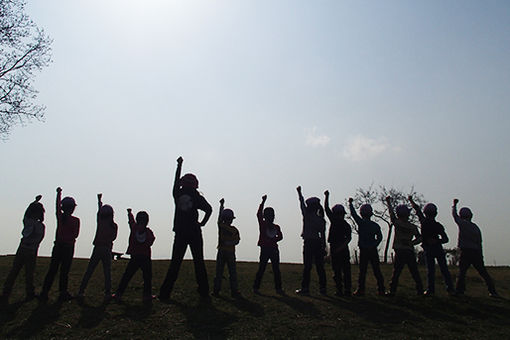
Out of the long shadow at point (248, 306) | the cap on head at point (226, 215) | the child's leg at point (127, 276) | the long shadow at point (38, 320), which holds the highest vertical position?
the cap on head at point (226, 215)

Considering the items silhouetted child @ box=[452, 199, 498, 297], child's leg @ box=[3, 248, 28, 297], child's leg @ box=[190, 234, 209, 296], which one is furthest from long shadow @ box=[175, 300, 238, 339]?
silhouetted child @ box=[452, 199, 498, 297]

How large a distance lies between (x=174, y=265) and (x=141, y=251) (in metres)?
0.97

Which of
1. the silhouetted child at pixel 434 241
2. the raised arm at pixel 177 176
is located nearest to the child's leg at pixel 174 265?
the raised arm at pixel 177 176

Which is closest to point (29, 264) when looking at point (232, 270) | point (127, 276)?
point (127, 276)

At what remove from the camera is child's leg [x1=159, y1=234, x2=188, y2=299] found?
29.0ft

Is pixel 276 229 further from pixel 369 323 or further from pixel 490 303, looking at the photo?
pixel 490 303

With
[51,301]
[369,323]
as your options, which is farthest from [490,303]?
[51,301]

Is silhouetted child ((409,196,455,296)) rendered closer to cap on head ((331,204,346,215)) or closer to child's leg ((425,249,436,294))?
child's leg ((425,249,436,294))

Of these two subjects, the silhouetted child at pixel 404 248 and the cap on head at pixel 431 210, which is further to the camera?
the cap on head at pixel 431 210

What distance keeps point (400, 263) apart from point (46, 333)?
7.86 metres

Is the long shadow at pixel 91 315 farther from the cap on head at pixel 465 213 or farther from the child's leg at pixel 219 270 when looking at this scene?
the cap on head at pixel 465 213

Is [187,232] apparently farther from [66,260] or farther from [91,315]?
[66,260]

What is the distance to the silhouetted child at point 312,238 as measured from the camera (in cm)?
1030

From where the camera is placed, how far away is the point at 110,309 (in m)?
7.88
